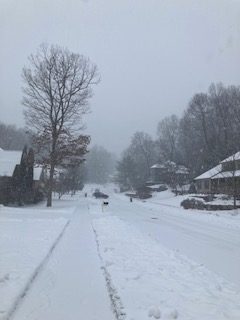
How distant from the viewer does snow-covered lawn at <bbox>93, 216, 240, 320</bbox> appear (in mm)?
7707

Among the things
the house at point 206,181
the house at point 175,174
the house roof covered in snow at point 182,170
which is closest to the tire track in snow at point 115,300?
the house at point 206,181

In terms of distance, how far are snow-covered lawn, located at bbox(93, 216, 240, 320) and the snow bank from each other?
161cm

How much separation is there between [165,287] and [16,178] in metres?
43.2

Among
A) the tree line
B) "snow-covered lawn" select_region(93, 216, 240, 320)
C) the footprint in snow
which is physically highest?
the tree line

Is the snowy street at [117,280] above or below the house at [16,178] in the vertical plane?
below

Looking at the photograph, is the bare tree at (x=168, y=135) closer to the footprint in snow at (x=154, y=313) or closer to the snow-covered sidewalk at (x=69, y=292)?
the snow-covered sidewalk at (x=69, y=292)

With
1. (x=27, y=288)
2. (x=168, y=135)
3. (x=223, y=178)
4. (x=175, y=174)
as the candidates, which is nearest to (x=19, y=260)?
(x=27, y=288)

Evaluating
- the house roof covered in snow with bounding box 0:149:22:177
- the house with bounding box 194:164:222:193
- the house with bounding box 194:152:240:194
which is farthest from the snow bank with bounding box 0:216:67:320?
the house with bounding box 194:164:222:193

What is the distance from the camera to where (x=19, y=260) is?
12000 mm

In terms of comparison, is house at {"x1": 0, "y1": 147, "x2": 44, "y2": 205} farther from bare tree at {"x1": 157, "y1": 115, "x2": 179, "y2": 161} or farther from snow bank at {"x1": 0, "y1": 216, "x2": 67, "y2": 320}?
bare tree at {"x1": 157, "y1": 115, "x2": 179, "y2": 161}

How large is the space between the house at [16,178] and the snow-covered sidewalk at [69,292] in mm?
35463

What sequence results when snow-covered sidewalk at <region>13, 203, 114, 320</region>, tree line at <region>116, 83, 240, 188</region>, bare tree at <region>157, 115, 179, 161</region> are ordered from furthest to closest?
bare tree at <region>157, 115, 179, 161</region> → tree line at <region>116, 83, 240, 188</region> → snow-covered sidewalk at <region>13, 203, 114, 320</region>

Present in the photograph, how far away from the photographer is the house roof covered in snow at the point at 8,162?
49.3 m

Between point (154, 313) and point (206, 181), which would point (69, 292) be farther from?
point (206, 181)
